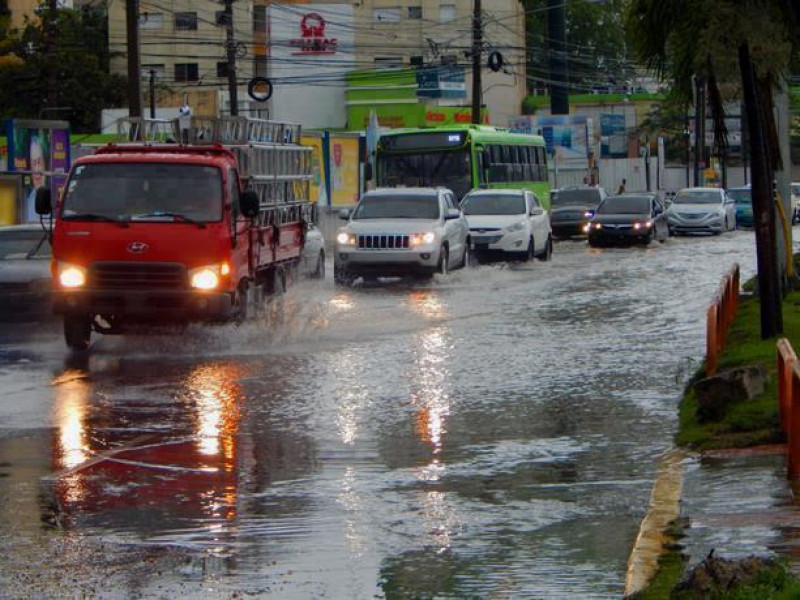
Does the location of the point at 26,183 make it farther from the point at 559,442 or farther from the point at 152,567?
the point at 152,567

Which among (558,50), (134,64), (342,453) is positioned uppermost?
(558,50)

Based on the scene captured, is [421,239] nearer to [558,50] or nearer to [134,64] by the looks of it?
[134,64]

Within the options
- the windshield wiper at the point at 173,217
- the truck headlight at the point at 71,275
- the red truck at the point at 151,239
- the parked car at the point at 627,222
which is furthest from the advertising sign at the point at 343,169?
the truck headlight at the point at 71,275

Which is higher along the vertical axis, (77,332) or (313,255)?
(313,255)

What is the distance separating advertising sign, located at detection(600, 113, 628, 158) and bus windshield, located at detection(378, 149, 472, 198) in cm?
6191

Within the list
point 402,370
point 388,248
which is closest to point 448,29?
point 388,248

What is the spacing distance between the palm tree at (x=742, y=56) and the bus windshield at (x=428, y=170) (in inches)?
905

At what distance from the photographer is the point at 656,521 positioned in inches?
343

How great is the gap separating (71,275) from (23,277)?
5268 millimetres

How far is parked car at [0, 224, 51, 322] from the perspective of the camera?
74.4 feet

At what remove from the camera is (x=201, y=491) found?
1027 centimetres

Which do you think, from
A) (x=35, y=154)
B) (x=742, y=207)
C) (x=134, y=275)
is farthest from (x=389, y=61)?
(x=134, y=275)

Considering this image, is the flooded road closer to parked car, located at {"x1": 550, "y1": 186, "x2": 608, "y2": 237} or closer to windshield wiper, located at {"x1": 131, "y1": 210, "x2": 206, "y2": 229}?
windshield wiper, located at {"x1": 131, "y1": 210, "x2": 206, "y2": 229}

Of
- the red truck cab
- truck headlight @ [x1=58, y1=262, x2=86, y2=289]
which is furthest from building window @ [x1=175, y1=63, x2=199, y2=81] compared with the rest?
truck headlight @ [x1=58, y1=262, x2=86, y2=289]
